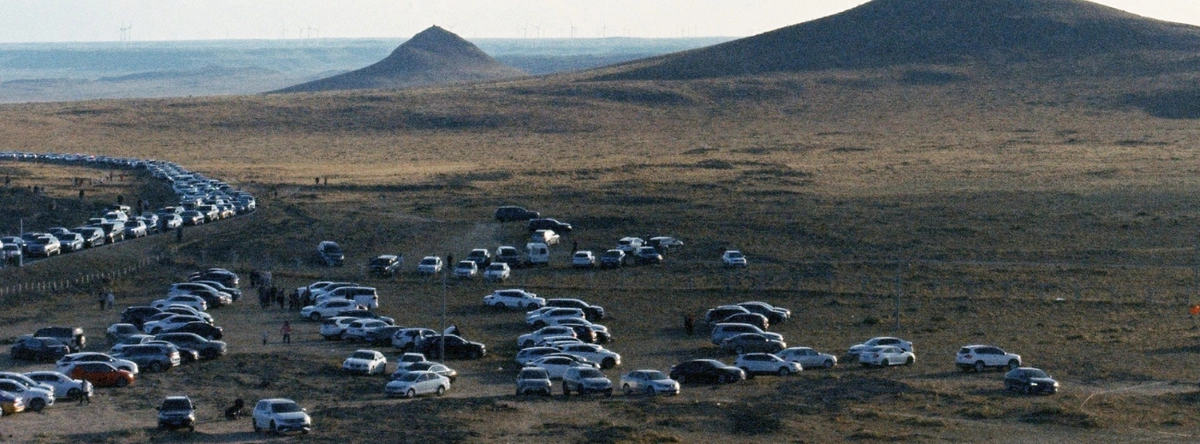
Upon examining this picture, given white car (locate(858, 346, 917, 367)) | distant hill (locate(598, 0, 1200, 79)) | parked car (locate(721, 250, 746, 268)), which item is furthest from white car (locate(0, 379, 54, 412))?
distant hill (locate(598, 0, 1200, 79))

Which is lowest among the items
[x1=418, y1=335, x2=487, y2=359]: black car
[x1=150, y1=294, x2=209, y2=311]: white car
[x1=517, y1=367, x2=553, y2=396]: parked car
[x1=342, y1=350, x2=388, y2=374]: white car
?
[x1=150, y1=294, x2=209, y2=311]: white car

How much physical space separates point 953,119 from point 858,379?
92.3 m

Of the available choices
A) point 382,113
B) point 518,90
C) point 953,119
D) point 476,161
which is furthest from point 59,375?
point 518,90

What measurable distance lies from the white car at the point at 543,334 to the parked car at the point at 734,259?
14406mm

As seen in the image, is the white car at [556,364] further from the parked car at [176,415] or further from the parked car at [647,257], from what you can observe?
the parked car at [647,257]

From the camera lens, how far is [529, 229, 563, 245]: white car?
198 feet

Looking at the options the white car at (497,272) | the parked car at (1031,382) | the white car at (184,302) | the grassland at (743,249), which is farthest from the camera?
the white car at (497,272)

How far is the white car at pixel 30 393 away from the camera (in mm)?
31828

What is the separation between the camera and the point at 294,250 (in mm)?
59562

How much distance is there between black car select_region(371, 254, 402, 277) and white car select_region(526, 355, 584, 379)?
1791 centimetres

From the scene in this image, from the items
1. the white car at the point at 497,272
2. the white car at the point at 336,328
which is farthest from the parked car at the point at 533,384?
the white car at the point at 497,272

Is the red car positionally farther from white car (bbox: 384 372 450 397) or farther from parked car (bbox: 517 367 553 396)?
parked car (bbox: 517 367 553 396)

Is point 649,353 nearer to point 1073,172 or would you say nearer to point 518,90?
point 1073,172

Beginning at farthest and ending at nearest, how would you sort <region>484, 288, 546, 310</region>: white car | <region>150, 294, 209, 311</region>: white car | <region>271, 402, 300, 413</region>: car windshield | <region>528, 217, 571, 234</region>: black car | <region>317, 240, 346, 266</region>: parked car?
1. <region>528, 217, 571, 234</region>: black car
2. <region>317, 240, 346, 266</region>: parked car
3. <region>484, 288, 546, 310</region>: white car
4. <region>150, 294, 209, 311</region>: white car
5. <region>271, 402, 300, 413</region>: car windshield
